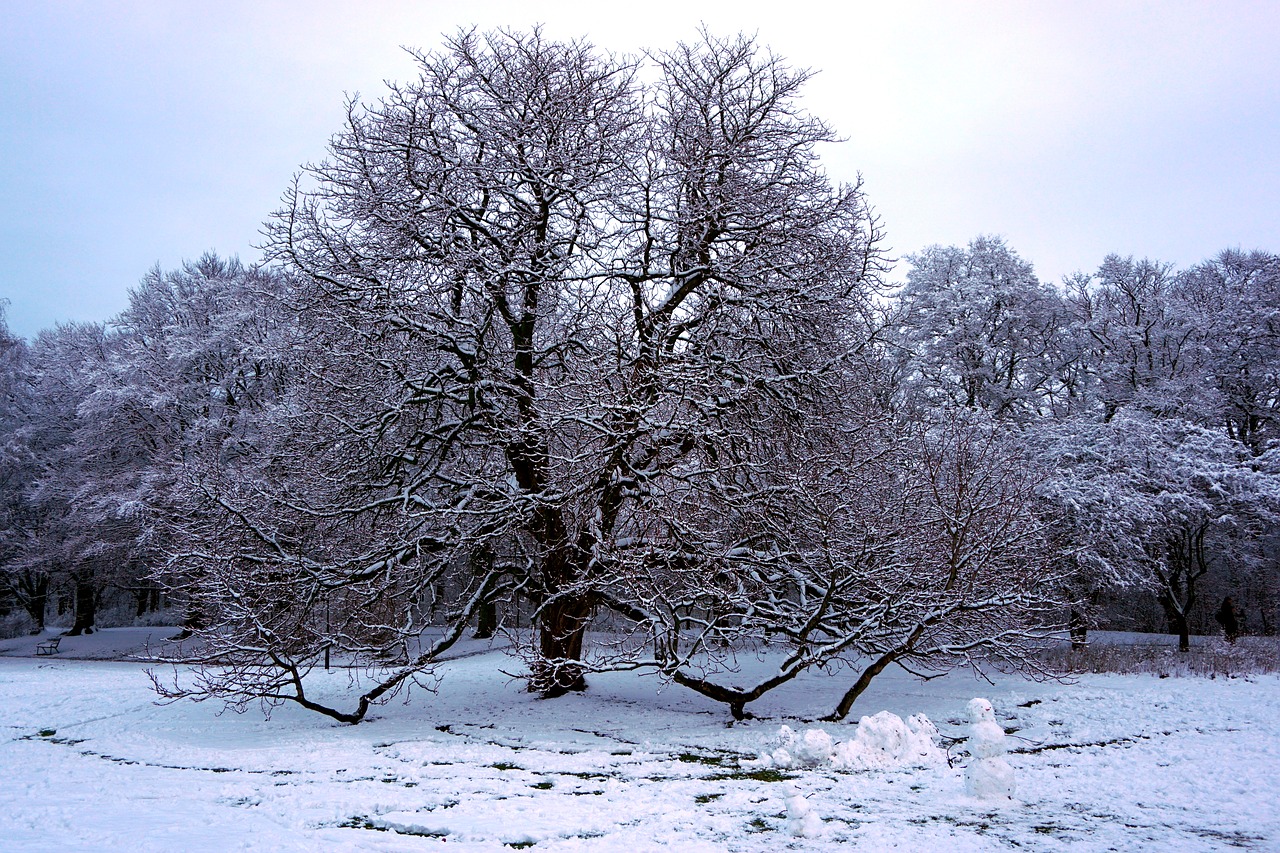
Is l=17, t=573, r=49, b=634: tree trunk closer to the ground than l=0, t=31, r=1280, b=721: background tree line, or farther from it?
closer to the ground

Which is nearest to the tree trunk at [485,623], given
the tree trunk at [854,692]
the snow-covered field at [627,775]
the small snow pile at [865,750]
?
the snow-covered field at [627,775]

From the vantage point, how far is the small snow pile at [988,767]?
254 inches

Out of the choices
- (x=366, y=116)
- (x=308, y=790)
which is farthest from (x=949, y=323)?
(x=308, y=790)

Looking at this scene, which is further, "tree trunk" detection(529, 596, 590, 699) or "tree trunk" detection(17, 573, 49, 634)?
"tree trunk" detection(17, 573, 49, 634)

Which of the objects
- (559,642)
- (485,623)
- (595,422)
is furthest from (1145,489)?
(485,623)

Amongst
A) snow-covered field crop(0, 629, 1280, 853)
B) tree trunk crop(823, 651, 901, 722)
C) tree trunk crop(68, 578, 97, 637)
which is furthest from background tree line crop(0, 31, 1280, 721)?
tree trunk crop(68, 578, 97, 637)

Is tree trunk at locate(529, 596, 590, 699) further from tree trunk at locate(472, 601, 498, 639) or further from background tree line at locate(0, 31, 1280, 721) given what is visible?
tree trunk at locate(472, 601, 498, 639)

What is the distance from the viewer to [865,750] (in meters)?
8.20

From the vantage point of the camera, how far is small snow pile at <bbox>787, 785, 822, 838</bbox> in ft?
18.2

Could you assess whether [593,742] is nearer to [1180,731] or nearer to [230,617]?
[230,617]

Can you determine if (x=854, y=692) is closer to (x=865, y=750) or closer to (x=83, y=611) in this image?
(x=865, y=750)

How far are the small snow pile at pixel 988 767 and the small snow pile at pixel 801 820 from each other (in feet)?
5.65

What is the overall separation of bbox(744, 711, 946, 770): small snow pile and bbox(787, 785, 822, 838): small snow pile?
2439 mm

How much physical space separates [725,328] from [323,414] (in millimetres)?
5998
